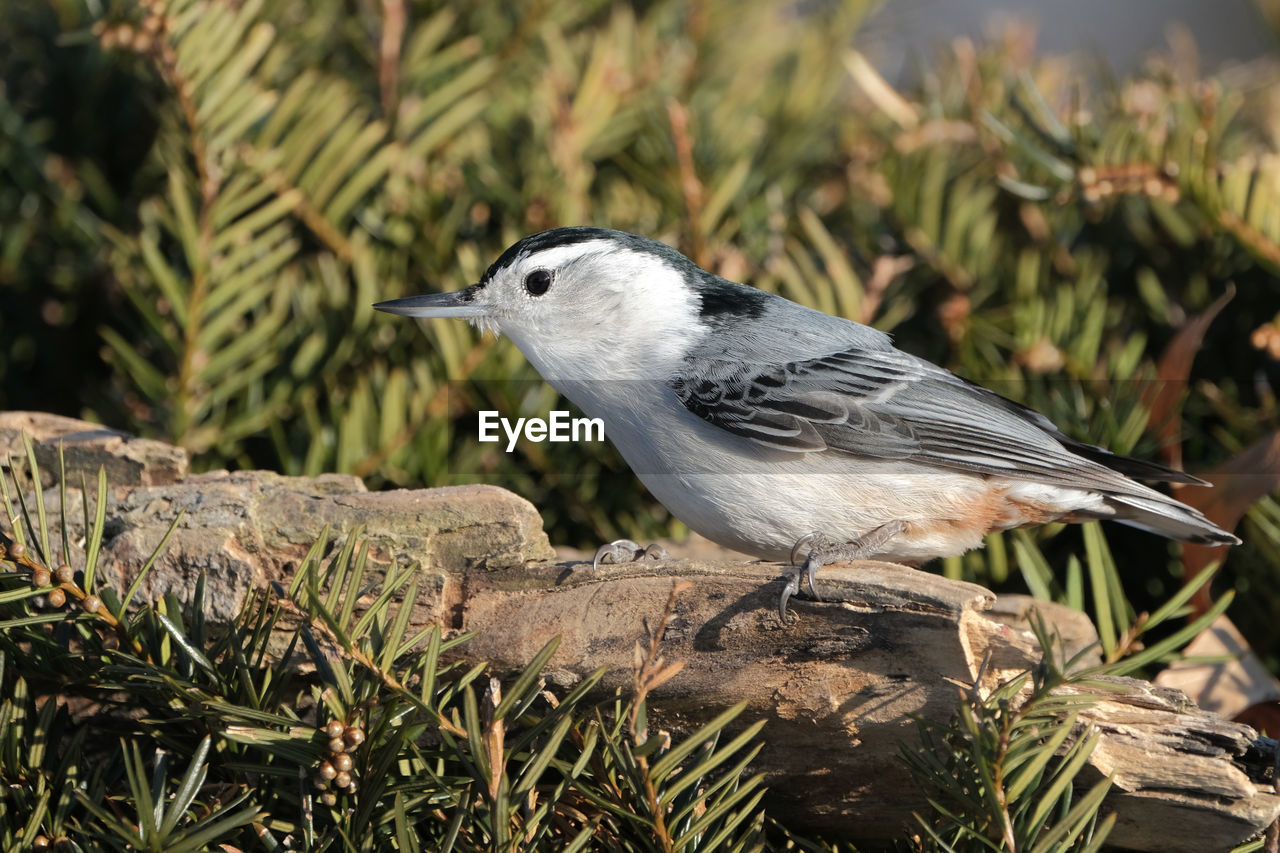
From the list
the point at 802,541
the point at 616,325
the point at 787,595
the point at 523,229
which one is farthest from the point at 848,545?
the point at 523,229

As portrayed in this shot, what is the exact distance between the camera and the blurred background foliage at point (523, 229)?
1.27m

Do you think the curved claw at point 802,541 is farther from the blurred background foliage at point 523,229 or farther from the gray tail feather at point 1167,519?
the gray tail feather at point 1167,519

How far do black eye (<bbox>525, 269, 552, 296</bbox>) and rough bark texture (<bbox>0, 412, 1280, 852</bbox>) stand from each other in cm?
46

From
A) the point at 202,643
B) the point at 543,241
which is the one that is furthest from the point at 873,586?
the point at 543,241

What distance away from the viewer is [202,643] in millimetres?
747

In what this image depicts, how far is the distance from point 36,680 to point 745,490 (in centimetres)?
70

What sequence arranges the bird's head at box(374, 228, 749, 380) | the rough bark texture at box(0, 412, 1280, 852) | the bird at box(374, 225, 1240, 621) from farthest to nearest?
the bird's head at box(374, 228, 749, 380) < the bird at box(374, 225, 1240, 621) < the rough bark texture at box(0, 412, 1280, 852)

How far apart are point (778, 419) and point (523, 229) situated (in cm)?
52

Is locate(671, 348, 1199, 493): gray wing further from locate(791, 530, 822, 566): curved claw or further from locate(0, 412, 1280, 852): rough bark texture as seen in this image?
locate(0, 412, 1280, 852): rough bark texture

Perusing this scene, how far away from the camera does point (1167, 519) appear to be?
121 cm

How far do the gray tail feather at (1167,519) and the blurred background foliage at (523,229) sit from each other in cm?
5

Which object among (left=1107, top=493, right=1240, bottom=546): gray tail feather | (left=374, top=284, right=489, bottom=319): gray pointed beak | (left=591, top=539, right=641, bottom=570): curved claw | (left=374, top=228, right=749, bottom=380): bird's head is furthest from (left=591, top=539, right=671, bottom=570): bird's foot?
(left=1107, top=493, right=1240, bottom=546): gray tail feather

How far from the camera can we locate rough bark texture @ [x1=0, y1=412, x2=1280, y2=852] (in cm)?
80

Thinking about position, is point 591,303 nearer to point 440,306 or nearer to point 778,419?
point 440,306
